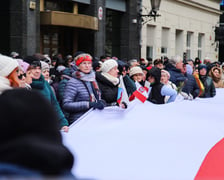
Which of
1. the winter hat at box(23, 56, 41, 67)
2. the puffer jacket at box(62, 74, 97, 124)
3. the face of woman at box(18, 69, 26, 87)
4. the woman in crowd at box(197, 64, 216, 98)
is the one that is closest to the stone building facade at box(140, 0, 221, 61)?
the woman in crowd at box(197, 64, 216, 98)

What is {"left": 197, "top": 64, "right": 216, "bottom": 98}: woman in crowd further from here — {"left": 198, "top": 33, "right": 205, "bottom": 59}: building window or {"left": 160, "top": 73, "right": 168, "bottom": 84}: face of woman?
{"left": 198, "top": 33, "right": 205, "bottom": 59}: building window

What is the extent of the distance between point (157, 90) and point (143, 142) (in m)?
3.44

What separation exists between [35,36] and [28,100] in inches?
509

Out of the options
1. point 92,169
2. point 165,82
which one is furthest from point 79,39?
point 92,169

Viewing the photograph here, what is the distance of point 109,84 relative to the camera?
682 cm

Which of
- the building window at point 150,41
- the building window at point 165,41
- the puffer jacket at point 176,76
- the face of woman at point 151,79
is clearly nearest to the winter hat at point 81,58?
the face of woman at point 151,79

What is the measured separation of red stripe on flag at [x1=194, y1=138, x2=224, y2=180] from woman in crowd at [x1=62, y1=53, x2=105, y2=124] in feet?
6.07

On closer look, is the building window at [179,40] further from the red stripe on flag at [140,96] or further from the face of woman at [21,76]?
the face of woman at [21,76]

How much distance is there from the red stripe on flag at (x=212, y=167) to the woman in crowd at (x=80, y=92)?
1850 millimetres

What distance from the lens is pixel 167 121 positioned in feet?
16.4

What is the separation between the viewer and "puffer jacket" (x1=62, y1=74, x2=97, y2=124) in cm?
588

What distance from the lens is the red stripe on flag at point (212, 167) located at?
13.0 ft

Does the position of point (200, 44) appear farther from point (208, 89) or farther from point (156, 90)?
point (156, 90)

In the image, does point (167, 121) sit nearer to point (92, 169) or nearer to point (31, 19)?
point (92, 169)
